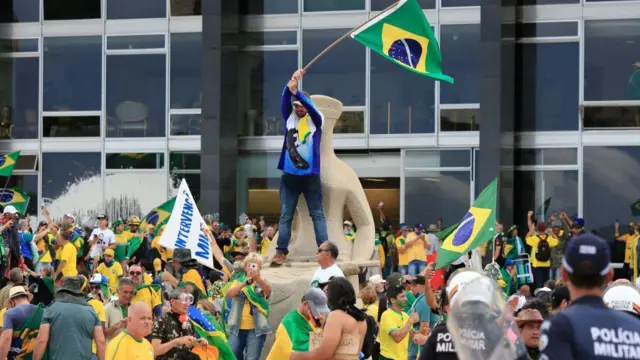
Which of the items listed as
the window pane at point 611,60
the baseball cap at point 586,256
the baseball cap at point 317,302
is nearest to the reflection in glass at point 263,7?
the window pane at point 611,60

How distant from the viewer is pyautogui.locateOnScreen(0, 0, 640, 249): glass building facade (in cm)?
3080

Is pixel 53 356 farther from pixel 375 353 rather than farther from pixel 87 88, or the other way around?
pixel 87 88

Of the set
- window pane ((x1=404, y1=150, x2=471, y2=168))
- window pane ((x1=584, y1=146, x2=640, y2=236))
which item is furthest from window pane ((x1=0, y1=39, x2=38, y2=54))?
window pane ((x1=584, y1=146, x2=640, y2=236))

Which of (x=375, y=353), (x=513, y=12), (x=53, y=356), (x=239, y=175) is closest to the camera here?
(x=53, y=356)

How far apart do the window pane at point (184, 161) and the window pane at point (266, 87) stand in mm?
1410

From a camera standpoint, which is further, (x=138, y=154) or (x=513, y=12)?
(x=138, y=154)

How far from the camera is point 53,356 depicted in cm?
1118

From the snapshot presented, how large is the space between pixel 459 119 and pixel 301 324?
22.8 meters

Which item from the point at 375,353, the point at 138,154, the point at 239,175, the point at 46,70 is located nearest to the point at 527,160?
the point at 239,175

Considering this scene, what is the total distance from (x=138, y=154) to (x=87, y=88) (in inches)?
88.9

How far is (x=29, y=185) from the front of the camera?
3441 centimetres

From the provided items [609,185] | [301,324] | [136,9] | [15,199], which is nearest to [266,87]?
[136,9]

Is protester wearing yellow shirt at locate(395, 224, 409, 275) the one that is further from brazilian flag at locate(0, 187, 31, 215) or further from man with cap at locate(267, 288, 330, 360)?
man with cap at locate(267, 288, 330, 360)

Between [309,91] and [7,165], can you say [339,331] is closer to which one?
[7,165]
